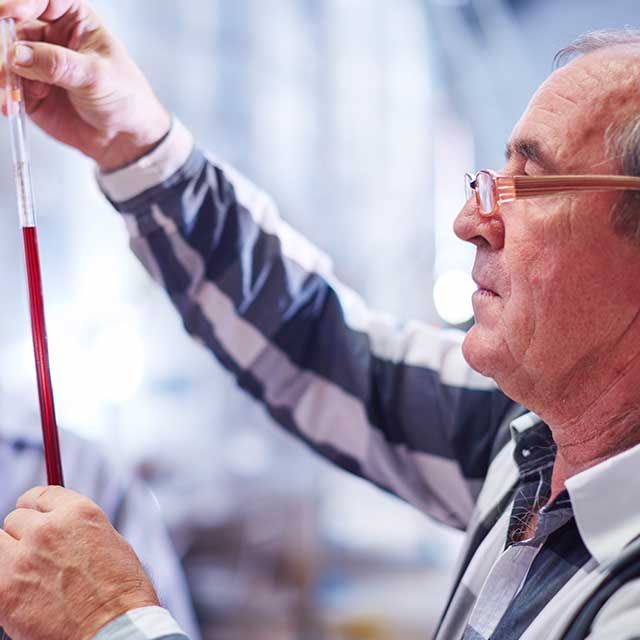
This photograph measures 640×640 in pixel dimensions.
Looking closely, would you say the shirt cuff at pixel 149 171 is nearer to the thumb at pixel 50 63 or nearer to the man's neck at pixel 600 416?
the thumb at pixel 50 63

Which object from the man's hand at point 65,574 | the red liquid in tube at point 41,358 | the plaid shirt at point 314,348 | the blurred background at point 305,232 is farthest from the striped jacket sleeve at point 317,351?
the man's hand at point 65,574

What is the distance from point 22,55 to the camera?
88 centimetres

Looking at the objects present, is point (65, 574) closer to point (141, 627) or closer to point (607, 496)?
point (141, 627)

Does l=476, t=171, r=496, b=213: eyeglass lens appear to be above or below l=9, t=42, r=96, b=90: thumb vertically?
below

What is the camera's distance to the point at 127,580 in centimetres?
75

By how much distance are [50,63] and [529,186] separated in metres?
0.48

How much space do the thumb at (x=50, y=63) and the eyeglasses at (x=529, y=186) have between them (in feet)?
1.40

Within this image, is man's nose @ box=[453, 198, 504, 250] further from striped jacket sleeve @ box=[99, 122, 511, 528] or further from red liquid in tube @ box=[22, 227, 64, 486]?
red liquid in tube @ box=[22, 227, 64, 486]

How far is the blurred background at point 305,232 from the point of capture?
1312 mm

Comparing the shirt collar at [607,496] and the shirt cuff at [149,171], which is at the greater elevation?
the shirt cuff at [149,171]

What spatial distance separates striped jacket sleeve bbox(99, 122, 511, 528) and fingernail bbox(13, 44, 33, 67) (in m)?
0.27

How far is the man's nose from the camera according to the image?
3.02 feet

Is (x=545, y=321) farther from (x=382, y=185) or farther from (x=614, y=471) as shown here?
(x=382, y=185)

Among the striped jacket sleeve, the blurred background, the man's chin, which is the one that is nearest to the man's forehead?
the man's chin
